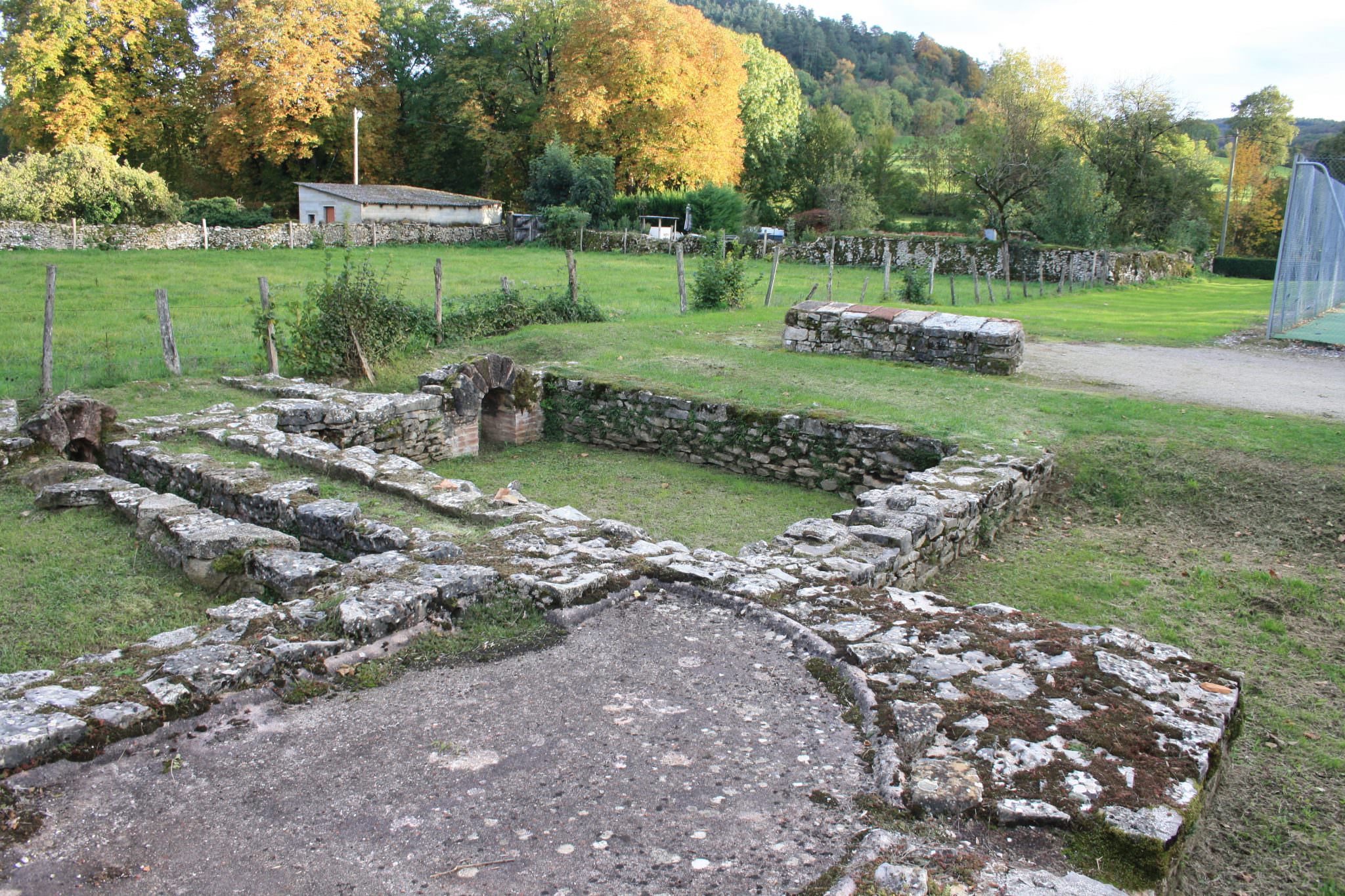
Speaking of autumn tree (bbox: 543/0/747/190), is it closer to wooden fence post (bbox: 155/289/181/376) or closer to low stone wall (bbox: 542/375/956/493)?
wooden fence post (bbox: 155/289/181/376)

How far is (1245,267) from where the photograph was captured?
45188 mm

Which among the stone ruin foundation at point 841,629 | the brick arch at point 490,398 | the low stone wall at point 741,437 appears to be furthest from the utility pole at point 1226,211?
the brick arch at point 490,398

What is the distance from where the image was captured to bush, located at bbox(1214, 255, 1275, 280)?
4456 cm

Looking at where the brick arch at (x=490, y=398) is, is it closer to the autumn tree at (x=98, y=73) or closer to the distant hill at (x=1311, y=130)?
the autumn tree at (x=98, y=73)

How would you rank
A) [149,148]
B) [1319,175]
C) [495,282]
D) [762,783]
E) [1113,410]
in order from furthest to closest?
[149,148], [495,282], [1319,175], [1113,410], [762,783]

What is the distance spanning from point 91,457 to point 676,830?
815 centimetres

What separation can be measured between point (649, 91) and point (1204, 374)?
34394mm

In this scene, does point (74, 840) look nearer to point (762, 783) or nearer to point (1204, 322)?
point (762, 783)

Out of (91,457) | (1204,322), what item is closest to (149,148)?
(91,457)

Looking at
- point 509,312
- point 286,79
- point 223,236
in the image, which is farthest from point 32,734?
point 286,79

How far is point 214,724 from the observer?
405cm

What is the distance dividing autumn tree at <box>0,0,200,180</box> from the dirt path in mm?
39990

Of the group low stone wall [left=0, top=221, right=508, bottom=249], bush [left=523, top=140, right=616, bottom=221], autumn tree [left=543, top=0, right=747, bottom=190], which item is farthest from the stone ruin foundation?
autumn tree [left=543, top=0, right=747, bottom=190]

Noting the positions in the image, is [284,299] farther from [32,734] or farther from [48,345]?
[32,734]
